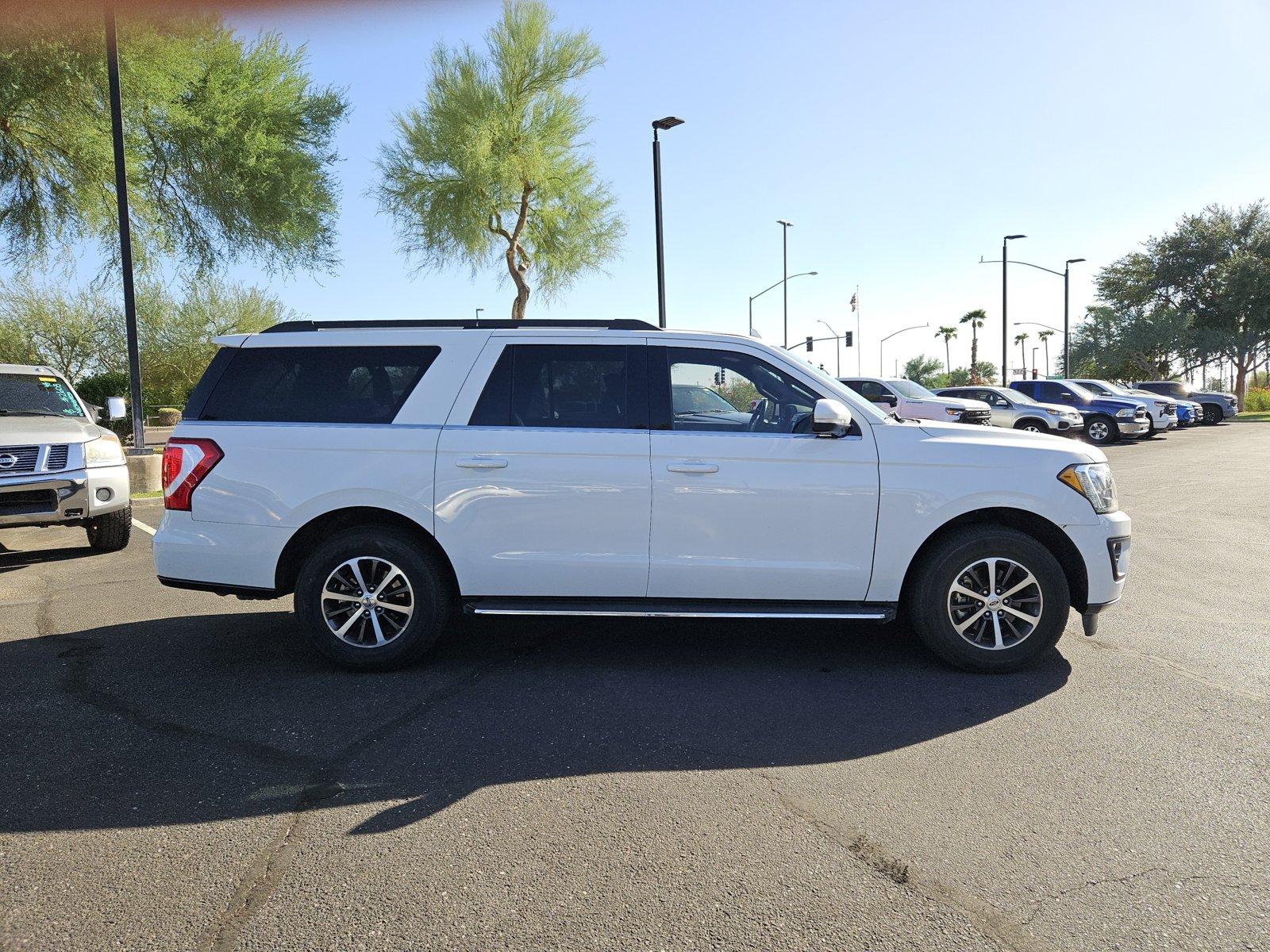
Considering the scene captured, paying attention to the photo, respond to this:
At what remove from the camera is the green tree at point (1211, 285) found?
44.2 m

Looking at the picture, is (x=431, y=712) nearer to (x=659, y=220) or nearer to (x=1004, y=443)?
(x=1004, y=443)

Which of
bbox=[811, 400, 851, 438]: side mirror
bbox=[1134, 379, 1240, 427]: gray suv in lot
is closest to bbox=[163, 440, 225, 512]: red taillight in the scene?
bbox=[811, 400, 851, 438]: side mirror

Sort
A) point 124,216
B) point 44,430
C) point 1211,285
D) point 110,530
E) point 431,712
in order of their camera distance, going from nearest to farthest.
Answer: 1. point 431,712
2. point 44,430
3. point 110,530
4. point 124,216
5. point 1211,285

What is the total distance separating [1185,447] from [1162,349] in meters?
30.9

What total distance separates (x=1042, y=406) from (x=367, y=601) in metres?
21.5

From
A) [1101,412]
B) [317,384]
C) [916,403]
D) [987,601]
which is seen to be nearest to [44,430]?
[317,384]

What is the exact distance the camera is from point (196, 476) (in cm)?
503

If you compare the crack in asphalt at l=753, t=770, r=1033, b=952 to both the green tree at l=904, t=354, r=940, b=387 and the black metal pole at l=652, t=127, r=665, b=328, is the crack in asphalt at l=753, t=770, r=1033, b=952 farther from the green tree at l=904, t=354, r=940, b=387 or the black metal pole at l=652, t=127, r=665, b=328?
the green tree at l=904, t=354, r=940, b=387

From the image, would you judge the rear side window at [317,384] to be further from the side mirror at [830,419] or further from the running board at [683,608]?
the side mirror at [830,419]

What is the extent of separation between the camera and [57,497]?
8039 mm

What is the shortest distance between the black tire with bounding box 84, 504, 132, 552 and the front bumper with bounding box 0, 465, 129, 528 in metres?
0.31

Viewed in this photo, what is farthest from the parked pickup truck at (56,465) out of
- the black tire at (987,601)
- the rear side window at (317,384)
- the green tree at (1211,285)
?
the green tree at (1211,285)

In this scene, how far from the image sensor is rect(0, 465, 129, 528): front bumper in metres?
7.84

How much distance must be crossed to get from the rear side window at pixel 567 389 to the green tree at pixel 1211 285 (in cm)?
4889
